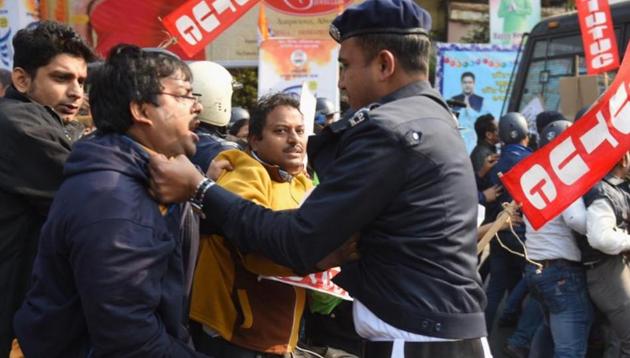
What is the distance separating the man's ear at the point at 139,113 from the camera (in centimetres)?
216

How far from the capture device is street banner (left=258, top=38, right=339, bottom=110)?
9.40 m

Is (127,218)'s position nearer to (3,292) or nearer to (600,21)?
(3,292)

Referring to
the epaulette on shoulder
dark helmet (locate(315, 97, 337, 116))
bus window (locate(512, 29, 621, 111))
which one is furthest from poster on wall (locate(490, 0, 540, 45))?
the epaulette on shoulder

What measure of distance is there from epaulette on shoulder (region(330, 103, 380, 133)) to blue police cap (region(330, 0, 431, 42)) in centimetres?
22

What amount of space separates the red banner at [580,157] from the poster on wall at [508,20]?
1213 centimetres

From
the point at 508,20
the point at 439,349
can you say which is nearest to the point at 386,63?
the point at 439,349

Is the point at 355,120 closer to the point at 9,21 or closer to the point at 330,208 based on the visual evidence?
the point at 330,208

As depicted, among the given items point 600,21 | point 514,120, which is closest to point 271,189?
point 514,120

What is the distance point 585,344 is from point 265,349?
2770mm

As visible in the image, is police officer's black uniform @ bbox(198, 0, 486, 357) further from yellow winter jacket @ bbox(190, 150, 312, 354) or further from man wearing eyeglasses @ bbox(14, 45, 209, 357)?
yellow winter jacket @ bbox(190, 150, 312, 354)

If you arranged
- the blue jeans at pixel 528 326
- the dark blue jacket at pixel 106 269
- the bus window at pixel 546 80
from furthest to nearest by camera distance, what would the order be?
the bus window at pixel 546 80 < the blue jeans at pixel 528 326 < the dark blue jacket at pixel 106 269

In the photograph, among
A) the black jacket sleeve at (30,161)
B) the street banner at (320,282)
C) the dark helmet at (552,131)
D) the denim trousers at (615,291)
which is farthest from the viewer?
the dark helmet at (552,131)

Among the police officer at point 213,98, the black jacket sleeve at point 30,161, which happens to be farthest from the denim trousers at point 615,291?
the black jacket sleeve at point 30,161

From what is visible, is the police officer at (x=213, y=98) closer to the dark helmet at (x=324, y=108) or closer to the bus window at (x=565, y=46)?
the dark helmet at (x=324, y=108)
